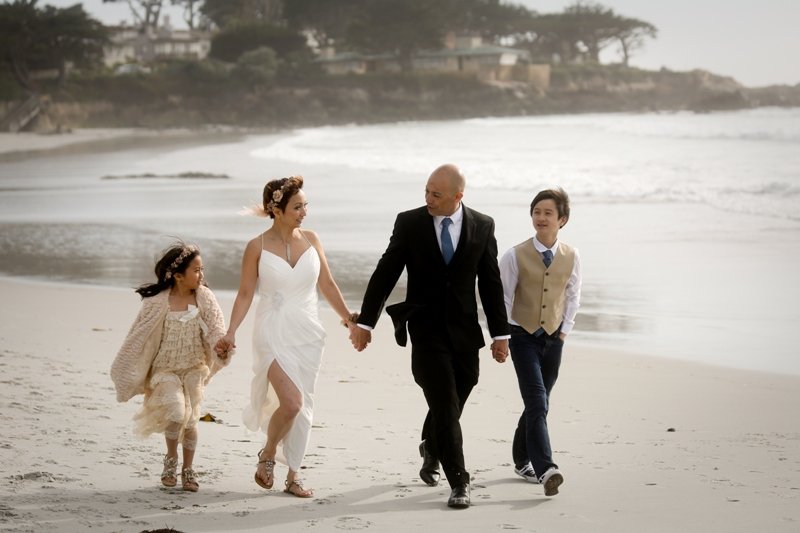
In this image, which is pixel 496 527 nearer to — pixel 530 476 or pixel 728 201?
pixel 530 476

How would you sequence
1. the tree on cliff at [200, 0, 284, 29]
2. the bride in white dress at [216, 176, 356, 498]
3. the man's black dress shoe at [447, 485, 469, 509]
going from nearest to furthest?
the man's black dress shoe at [447, 485, 469, 509], the bride in white dress at [216, 176, 356, 498], the tree on cliff at [200, 0, 284, 29]

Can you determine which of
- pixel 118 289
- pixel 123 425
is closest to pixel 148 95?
pixel 118 289

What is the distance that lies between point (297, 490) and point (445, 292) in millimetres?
973

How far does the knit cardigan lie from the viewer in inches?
181

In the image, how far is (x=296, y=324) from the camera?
15.3 ft

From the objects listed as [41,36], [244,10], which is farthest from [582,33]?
[41,36]

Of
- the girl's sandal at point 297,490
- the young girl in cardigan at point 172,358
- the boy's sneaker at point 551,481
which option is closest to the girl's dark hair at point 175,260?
the young girl in cardigan at point 172,358

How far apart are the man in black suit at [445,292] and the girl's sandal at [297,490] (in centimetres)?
54

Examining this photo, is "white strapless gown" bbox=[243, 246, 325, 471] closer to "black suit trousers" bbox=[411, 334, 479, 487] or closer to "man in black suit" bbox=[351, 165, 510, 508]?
"man in black suit" bbox=[351, 165, 510, 508]

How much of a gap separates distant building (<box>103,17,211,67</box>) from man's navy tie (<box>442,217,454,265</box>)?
11560 cm

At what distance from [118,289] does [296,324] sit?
681 centimetres

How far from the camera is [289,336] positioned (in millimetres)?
4648

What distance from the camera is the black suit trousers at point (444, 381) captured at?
14.8 feet

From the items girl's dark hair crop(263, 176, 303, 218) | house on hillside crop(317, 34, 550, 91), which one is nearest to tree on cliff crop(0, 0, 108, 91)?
house on hillside crop(317, 34, 550, 91)
